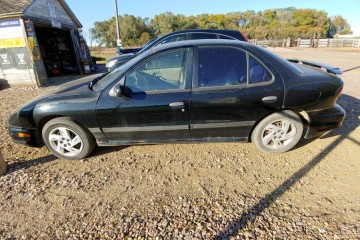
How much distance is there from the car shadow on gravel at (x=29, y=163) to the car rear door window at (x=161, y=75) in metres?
1.80

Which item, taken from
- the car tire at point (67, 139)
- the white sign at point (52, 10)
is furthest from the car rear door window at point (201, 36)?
the white sign at point (52, 10)

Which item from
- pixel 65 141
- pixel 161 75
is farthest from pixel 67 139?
pixel 161 75

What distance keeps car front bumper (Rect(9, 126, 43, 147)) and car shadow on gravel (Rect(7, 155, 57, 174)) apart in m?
0.25

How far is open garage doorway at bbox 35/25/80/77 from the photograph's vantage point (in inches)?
496

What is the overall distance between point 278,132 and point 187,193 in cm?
161

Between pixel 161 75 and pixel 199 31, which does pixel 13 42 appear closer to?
pixel 199 31

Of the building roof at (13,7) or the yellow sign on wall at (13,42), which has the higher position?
the building roof at (13,7)

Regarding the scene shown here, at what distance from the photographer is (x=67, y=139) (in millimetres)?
3076

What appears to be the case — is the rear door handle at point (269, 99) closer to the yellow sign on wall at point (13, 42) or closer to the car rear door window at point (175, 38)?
the car rear door window at point (175, 38)

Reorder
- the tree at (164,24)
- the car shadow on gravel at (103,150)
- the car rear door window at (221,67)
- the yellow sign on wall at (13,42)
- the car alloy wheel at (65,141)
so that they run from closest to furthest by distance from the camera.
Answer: the car rear door window at (221,67), the car alloy wheel at (65,141), the car shadow on gravel at (103,150), the yellow sign on wall at (13,42), the tree at (164,24)

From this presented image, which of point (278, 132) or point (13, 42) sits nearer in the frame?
point (278, 132)

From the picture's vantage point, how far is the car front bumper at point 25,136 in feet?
10.2

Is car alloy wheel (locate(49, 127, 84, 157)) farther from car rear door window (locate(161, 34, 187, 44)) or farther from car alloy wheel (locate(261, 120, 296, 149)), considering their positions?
car rear door window (locate(161, 34, 187, 44))

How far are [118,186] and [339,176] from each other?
2.85 meters
